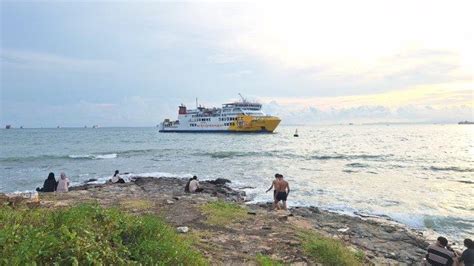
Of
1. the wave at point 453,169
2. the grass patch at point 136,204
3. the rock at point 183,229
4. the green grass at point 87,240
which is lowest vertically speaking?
the wave at point 453,169

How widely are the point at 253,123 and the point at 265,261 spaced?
76.6m

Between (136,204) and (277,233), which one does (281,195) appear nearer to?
(277,233)

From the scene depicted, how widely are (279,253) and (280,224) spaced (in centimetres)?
251

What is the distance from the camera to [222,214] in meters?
10.2

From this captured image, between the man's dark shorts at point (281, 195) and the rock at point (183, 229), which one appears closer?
the rock at point (183, 229)

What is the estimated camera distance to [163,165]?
33344 mm

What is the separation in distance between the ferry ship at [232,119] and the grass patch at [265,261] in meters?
75.6

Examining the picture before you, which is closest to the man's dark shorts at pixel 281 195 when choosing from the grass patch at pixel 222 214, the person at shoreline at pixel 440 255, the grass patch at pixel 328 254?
the grass patch at pixel 222 214

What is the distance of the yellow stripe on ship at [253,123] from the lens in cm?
8281

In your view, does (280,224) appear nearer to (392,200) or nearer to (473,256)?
(473,256)

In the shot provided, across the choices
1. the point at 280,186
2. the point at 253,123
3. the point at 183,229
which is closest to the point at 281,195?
the point at 280,186

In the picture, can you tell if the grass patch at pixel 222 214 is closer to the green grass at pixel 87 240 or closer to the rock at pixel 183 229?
the rock at pixel 183 229

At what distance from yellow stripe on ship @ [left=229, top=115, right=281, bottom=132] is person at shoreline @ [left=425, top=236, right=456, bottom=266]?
74126 millimetres

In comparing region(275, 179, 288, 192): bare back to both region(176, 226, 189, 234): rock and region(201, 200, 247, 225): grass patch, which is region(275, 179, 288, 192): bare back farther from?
region(176, 226, 189, 234): rock
